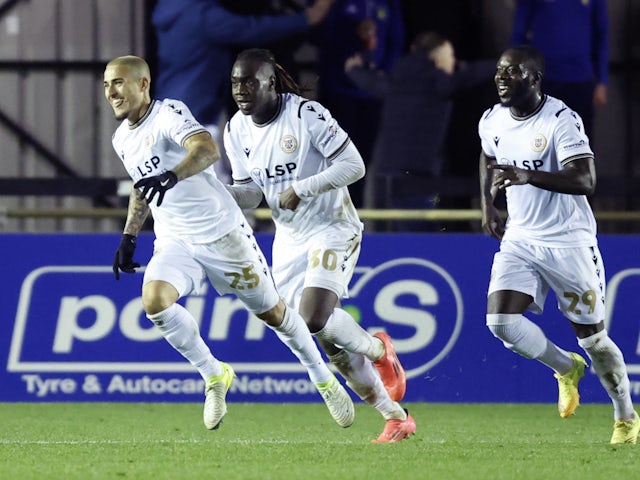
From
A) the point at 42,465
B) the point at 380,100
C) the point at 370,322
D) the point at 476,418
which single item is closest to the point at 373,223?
the point at 380,100

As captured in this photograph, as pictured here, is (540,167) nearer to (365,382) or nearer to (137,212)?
(365,382)

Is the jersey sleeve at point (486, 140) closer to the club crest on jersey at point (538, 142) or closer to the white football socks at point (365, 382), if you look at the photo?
the club crest on jersey at point (538, 142)

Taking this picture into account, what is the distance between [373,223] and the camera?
1295 cm

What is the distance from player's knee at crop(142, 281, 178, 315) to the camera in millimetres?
7766

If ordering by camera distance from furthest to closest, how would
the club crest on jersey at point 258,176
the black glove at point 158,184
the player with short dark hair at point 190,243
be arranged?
1. the club crest on jersey at point 258,176
2. the player with short dark hair at point 190,243
3. the black glove at point 158,184

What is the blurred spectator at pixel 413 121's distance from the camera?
38.5 ft

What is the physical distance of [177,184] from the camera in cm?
811

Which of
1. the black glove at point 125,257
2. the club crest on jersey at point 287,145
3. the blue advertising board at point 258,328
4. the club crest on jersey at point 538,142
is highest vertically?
the club crest on jersey at point 538,142

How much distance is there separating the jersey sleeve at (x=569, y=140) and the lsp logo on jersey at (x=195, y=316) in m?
2.98

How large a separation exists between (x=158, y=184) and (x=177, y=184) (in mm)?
650

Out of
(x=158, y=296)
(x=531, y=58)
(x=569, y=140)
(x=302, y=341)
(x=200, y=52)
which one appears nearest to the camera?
(x=158, y=296)

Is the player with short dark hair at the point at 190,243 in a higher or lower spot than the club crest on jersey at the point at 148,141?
lower

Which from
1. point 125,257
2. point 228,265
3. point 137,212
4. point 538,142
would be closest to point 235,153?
point 137,212

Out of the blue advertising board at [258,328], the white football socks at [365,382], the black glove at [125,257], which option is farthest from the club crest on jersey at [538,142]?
the blue advertising board at [258,328]
